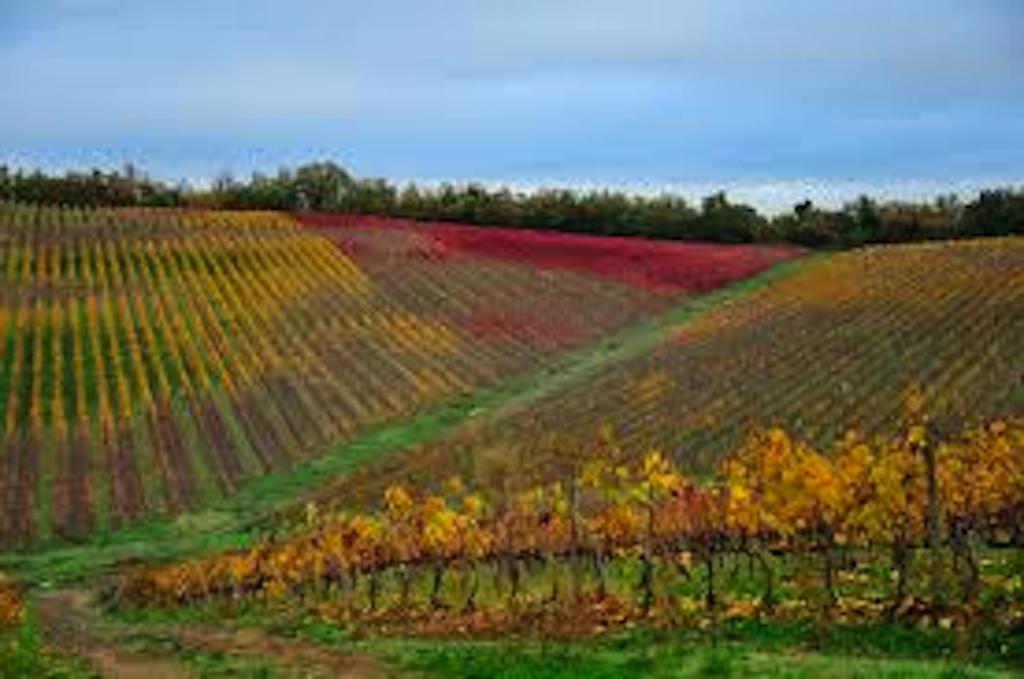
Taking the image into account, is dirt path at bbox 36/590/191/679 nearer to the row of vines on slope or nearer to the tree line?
the row of vines on slope

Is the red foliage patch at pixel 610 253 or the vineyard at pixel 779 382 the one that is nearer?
the vineyard at pixel 779 382

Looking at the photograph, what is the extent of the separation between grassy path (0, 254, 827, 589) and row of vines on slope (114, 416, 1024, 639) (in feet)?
11.1

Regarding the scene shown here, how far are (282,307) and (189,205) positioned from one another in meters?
54.3

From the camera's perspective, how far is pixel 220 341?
7056 cm

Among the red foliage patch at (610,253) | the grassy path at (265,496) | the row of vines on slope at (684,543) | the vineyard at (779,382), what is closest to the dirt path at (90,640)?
the row of vines on slope at (684,543)

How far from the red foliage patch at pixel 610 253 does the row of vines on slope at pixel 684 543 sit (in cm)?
5211

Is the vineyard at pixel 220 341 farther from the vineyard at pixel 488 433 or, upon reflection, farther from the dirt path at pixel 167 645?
the dirt path at pixel 167 645

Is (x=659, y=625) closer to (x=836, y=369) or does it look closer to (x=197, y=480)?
(x=197, y=480)

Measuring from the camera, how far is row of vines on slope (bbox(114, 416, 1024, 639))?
27438 mm

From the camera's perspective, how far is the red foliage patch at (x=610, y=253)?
9325 cm

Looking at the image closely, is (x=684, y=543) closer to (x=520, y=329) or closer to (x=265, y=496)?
(x=265, y=496)

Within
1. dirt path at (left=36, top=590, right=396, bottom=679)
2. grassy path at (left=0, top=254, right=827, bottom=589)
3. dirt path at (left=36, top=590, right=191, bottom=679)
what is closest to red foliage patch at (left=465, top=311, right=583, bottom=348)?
grassy path at (left=0, top=254, right=827, bottom=589)

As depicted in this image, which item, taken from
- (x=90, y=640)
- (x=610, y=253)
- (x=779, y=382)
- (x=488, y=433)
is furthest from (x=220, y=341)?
(x=90, y=640)

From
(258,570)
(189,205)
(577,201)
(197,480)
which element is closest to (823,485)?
(258,570)
